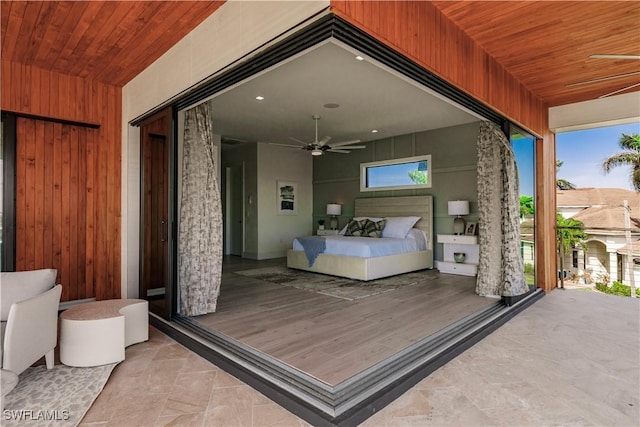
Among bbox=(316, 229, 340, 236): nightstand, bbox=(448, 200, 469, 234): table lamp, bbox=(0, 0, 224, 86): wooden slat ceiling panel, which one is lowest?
bbox=(316, 229, 340, 236): nightstand

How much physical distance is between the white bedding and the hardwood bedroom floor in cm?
88

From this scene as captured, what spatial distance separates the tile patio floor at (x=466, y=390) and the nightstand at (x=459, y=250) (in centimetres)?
290

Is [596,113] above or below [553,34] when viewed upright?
below

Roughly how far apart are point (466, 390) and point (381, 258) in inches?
144

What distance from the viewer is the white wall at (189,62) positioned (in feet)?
7.41

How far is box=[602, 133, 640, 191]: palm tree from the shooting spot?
237 inches

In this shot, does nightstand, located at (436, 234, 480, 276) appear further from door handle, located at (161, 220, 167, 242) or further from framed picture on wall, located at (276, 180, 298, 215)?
door handle, located at (161, 220, 167, 242)

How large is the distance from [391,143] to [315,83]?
366 centimetres

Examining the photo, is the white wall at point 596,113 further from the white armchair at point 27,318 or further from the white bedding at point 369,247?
the white armchair at point 27,318

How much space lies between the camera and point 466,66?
3318 millimetres

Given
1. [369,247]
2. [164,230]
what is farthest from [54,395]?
[369,247]

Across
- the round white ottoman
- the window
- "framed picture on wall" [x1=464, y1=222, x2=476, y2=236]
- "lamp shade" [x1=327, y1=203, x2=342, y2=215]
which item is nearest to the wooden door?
the round white ottoman

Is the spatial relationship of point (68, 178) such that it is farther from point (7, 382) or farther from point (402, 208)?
point (402, 208)

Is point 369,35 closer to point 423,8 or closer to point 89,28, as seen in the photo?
point 423,8
